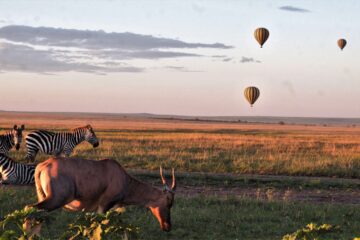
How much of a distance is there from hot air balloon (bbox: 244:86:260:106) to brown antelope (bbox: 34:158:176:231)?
45.2 meters

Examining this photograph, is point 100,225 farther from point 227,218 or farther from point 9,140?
point 9,140

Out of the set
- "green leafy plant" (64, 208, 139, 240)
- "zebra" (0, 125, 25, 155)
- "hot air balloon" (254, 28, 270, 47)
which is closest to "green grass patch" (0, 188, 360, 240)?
"green leafy plant" (64, 208, 139, 240)

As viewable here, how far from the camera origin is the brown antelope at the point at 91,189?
912cm

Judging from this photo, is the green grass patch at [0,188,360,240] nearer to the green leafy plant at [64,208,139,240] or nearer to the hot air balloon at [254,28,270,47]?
the green leafy plant at [64,208,139,240]

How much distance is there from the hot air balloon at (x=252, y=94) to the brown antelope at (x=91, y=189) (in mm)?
45224

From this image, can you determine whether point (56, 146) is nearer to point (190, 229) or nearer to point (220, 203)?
point (220, 203)

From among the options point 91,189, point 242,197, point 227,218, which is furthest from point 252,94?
point 91,189

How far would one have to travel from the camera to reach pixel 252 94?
55125 mm

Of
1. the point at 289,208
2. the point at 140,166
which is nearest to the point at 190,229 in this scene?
the point at 289,208

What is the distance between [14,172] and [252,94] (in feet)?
136

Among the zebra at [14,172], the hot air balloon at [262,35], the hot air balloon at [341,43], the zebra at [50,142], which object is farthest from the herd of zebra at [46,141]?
the hot air balloon at [341,43]

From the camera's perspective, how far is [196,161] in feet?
83.9

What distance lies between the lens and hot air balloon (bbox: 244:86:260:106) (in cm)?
5489

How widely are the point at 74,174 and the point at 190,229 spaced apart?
9.36 feet
